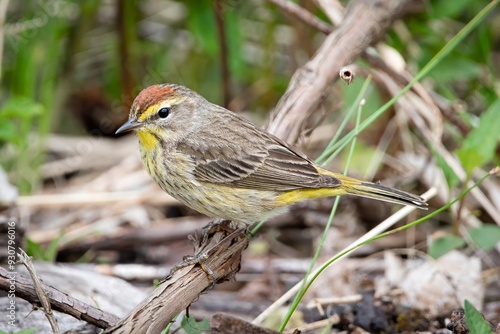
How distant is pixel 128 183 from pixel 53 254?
1284mm

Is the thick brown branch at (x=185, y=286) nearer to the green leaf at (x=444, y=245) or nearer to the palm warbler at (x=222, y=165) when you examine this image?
the palm warbler at (x=222, y=165)

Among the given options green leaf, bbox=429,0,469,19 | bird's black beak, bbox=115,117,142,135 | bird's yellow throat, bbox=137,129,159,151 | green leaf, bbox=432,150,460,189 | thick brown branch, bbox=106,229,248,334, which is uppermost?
green leaf, bbox=429,0,469,19

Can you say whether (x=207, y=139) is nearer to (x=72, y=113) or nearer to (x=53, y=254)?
(x=53, y=254)

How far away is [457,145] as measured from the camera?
5.30 m

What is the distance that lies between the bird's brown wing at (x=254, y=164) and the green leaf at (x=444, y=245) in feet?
2.85

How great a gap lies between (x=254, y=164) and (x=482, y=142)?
1207 millimetres

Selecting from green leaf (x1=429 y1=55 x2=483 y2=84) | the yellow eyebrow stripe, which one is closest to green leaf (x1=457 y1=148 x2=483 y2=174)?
green leaf (x1=429 y1=55 x2=483 y2=84)

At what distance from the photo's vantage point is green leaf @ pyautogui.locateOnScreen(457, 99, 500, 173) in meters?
3.88

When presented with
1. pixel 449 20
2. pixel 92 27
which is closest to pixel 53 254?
pixel 92 27

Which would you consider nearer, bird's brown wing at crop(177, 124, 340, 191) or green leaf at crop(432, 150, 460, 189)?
bird's brown wing at crop(177, 124, 340, 191)

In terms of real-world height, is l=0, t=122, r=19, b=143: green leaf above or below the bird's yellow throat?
→ below

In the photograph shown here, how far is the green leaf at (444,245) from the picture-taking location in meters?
4.01

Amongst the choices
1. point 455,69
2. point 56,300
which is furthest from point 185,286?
point 455,69

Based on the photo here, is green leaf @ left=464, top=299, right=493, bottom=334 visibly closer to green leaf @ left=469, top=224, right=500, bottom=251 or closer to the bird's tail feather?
the bird's tail feather
